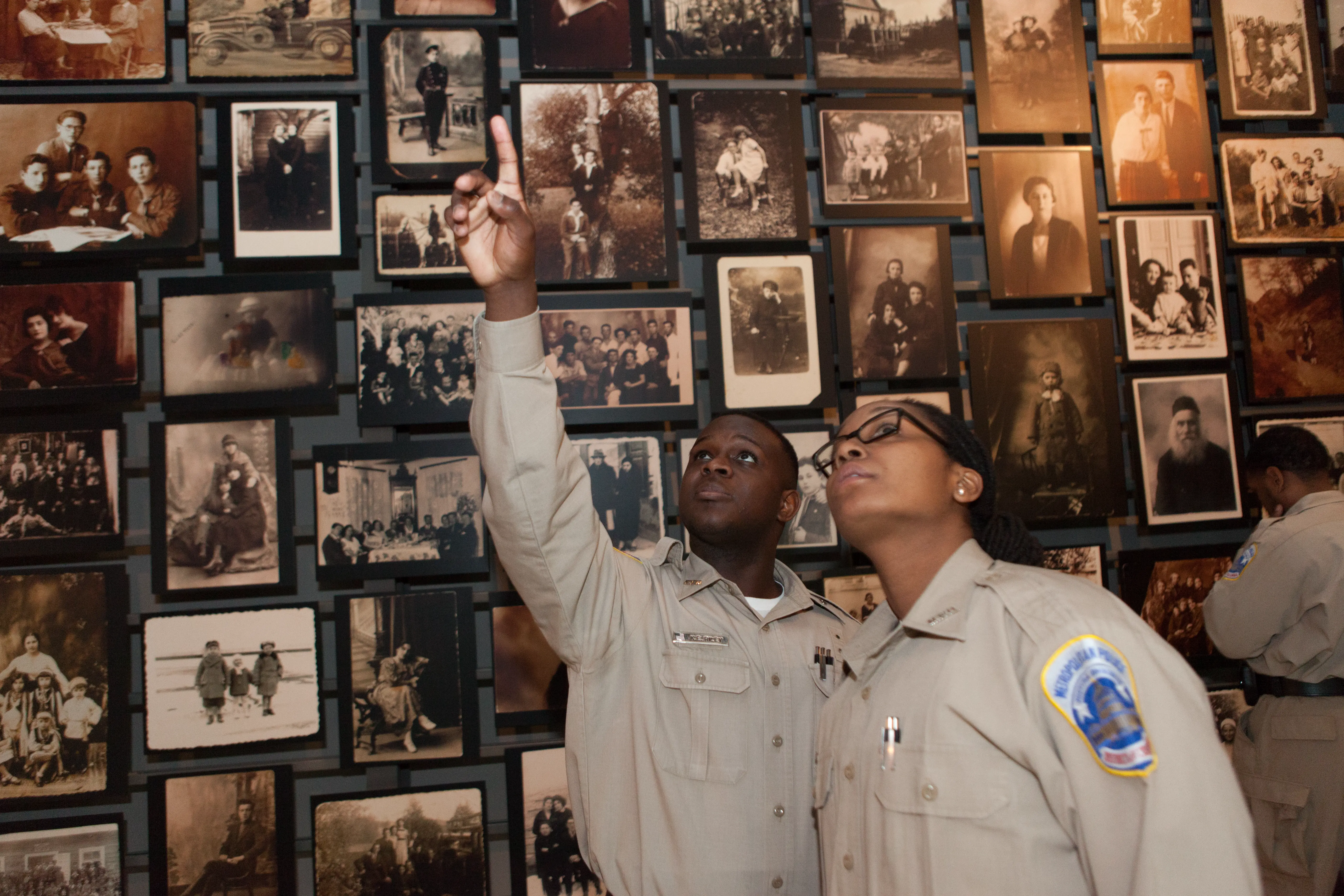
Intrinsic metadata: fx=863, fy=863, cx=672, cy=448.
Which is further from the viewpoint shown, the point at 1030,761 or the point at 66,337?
the point at 66,337

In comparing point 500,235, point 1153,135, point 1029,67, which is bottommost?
point 500,235

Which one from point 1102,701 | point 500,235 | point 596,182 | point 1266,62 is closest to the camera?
point 1102,701

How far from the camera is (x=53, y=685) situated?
287 cm

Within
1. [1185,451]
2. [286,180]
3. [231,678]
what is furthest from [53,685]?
[1185,451]

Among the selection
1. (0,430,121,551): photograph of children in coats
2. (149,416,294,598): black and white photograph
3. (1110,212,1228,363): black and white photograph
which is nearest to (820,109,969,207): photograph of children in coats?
(1110,212,1228,363): black and white photograph

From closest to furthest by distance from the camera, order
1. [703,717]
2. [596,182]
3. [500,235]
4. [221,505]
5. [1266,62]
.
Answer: [500,235] < [703,717] < [221,505] < [596,182] < [1266,62]

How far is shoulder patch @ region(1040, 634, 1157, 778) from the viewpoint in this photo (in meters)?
1.20

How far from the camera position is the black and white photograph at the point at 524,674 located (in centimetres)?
300

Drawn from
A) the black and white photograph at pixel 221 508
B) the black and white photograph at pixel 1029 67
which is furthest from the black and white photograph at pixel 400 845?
the black and white photograph at pixel 1029 67

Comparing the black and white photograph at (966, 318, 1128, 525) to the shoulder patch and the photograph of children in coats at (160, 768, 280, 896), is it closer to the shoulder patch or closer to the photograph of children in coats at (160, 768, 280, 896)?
the shoulder patch

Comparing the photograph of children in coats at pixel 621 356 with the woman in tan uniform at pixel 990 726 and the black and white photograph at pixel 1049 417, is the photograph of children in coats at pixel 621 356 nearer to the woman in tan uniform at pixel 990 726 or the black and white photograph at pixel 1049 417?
the black and white photograph at pixel 1049 417

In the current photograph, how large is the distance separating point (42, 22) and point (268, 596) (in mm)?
2200

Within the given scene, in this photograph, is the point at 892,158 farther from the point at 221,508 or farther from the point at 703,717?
the point at 221,508

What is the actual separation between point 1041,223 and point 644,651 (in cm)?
243
